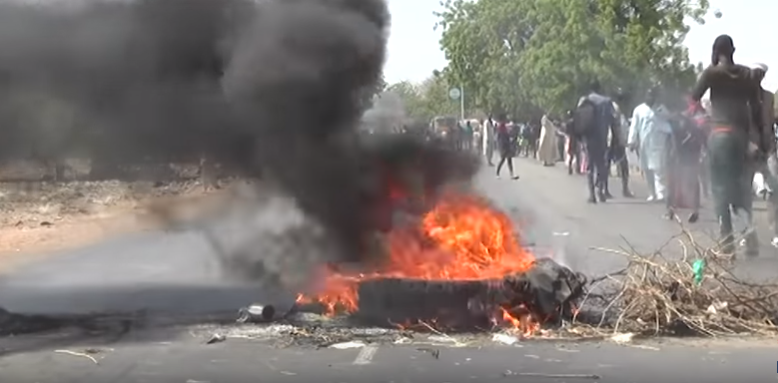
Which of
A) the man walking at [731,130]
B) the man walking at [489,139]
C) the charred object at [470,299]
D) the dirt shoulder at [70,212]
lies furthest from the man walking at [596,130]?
the charred object at [470,299]

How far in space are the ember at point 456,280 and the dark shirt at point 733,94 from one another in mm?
2781

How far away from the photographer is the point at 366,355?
21.1 feet

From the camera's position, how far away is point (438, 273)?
741 cm

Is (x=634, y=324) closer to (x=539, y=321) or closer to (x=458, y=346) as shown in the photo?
(x=539, y=321)

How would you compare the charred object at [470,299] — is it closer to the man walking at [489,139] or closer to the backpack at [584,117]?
the man walking at [489,139]

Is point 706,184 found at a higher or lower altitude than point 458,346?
higher

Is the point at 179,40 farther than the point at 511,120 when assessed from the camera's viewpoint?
No

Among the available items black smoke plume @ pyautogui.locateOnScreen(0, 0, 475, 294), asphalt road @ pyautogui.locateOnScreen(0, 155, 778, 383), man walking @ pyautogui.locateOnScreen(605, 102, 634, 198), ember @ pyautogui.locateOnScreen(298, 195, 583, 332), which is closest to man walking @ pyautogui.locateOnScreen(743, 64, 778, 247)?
asphalt road @ pyautogui.locateOnScreen(0, 155, 778, 383)

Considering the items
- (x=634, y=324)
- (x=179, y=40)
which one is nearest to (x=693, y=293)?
(x=634, y=324)

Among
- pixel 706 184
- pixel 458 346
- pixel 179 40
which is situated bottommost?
pixel 458 346

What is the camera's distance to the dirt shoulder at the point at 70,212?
34.4 ft

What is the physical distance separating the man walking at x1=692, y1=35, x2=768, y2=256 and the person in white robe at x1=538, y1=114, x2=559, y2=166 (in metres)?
3.06

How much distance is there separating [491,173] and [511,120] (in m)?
2.67

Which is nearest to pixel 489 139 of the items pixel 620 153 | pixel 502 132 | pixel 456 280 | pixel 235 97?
pixel 502 132
